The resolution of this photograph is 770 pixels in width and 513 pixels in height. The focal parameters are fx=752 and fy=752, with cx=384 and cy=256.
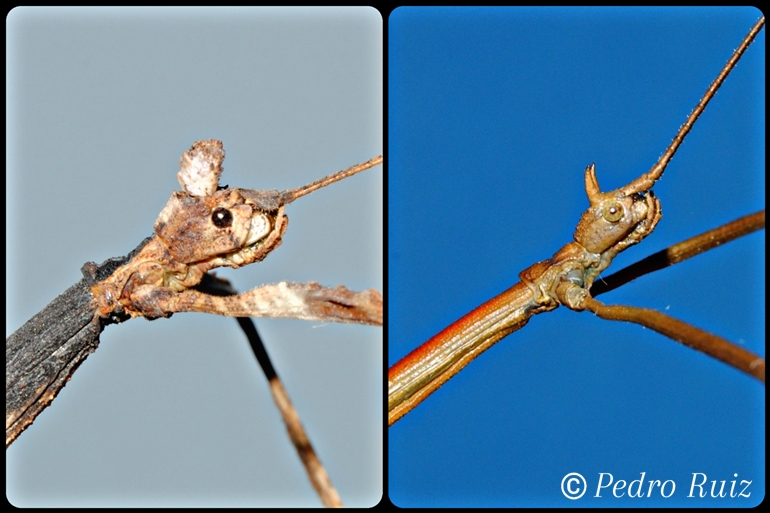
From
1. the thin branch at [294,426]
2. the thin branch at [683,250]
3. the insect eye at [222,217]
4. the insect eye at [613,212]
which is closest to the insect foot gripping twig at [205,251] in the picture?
the insect eye at [222,217]

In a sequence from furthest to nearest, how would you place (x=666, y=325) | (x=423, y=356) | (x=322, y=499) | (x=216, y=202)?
(x=322, y=499) → (x=423, y=356) → (x=216, y=202) → (x=666, y=325)

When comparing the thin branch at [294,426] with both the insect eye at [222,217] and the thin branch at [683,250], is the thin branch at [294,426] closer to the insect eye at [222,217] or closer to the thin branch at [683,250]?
the insect eye at [222,217]

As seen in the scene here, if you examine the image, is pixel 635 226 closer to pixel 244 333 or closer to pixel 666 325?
pixel 666 325


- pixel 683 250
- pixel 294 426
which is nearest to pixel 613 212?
pixel 683 250

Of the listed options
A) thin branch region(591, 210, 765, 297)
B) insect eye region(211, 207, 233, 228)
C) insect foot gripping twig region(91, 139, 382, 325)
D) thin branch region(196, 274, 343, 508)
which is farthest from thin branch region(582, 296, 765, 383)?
thin branch region(196, 274, 343, 508)

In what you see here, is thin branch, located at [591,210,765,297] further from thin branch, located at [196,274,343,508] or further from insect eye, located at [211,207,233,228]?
thin branch, located at [196,274,343,508]

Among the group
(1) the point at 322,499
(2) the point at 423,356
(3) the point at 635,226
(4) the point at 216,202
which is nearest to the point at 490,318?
(2) the point at 423,356

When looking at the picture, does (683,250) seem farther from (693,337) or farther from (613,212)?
(693,337)
